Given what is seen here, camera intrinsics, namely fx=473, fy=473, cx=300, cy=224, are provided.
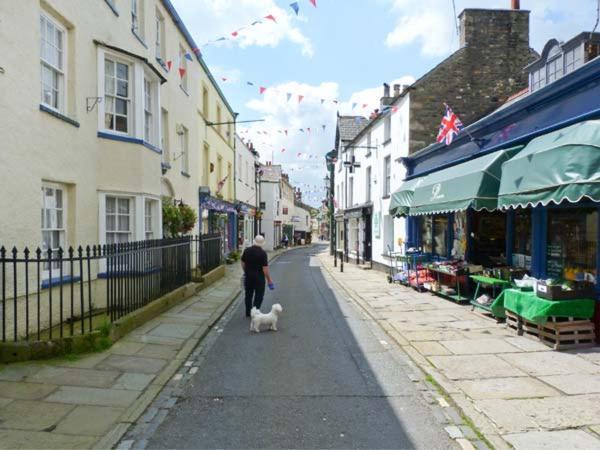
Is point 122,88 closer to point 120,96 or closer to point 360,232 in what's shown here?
point 120,96

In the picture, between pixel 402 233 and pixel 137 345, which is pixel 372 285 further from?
pixel 137 345

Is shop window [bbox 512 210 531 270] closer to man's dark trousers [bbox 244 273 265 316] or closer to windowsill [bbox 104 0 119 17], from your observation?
man's dark trousers [bbox 244 273 265 316]

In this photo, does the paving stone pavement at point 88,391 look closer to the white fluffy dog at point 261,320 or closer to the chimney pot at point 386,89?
the white fluffy dog at point 261,320

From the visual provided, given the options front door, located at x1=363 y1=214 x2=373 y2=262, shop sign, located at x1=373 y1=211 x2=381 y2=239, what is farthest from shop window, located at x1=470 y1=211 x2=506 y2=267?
front door, located at x1=363 y1=214 x2=373 y2=262

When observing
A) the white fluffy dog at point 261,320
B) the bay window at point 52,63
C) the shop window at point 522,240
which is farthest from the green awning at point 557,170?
the bay window at point 52,63

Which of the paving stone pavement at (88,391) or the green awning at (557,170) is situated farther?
the green awning at (557,170)

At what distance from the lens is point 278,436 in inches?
171

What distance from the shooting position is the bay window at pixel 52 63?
8125 millimetres

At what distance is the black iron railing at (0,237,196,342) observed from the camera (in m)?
6.49

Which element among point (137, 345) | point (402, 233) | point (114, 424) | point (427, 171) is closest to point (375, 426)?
point (114, 424)

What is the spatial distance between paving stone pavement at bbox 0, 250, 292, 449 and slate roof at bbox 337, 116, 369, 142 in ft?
84.1

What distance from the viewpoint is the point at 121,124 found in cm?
1056

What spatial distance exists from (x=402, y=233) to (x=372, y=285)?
295cm

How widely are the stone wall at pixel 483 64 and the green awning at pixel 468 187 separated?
17.8 ft
